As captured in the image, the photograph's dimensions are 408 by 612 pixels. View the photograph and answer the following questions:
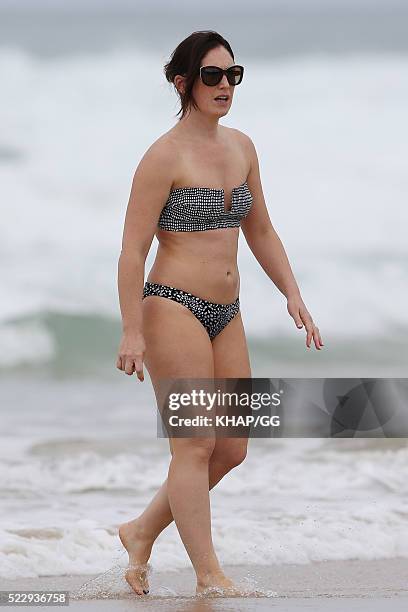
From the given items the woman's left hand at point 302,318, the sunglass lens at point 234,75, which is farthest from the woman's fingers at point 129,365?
the sunglass lens at point 234,75

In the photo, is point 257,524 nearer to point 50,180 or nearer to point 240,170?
point 240,170

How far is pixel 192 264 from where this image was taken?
4.32 metres

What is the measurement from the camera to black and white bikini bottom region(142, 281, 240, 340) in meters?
4.31

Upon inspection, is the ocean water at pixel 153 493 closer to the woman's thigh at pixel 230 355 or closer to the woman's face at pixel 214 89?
the woman's thigh at pixel 230 355

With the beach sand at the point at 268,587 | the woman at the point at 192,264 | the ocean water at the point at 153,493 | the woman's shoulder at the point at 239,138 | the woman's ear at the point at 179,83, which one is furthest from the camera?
the ocean water at the point at 153,493

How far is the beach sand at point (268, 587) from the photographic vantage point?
4.13 m

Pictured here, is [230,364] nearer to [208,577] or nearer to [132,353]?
[132,353]

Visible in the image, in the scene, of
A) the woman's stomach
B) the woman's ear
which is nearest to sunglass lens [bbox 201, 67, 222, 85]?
the woman's ear

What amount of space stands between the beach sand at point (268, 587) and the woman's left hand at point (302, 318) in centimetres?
92

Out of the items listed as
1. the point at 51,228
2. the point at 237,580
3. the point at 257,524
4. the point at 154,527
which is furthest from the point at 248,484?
the point at 51,228

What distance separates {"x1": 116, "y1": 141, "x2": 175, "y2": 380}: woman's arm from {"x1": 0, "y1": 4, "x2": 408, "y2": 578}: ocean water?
177cm

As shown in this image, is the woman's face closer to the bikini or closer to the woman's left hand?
the bikini

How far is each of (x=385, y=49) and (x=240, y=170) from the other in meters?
19.7

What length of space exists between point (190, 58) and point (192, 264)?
0.72 meters
